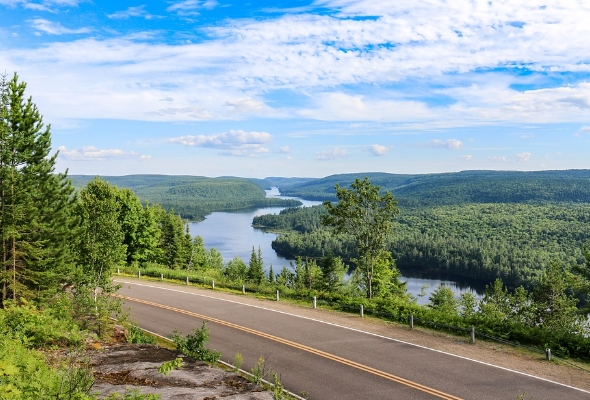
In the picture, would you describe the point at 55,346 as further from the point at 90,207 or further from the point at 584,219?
the point at 584,219

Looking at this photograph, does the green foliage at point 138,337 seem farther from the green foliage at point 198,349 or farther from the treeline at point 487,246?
the treeline at point 487,246

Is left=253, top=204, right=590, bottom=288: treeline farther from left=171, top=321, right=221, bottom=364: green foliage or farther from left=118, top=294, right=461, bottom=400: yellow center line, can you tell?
left=171, top=321, right=221, bottom=364: green foliage

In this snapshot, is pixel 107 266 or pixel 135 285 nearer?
pixel 107 266

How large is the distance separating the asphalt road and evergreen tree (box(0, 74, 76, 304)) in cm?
537

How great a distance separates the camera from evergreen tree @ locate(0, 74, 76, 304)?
69.5 ft

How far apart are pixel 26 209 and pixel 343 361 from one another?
→ 55.1ft

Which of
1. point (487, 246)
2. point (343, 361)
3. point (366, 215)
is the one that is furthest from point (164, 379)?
point (487, 246)

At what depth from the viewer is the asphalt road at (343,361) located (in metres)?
12.9

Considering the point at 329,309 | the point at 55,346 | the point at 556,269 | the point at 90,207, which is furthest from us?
the point at 556,269

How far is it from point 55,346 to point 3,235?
9.48m

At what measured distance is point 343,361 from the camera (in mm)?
15438

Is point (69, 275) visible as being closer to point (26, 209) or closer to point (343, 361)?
point (26, 209)

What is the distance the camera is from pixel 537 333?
17656 mm

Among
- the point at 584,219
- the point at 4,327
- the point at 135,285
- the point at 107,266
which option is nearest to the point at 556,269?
the point at 135,285
